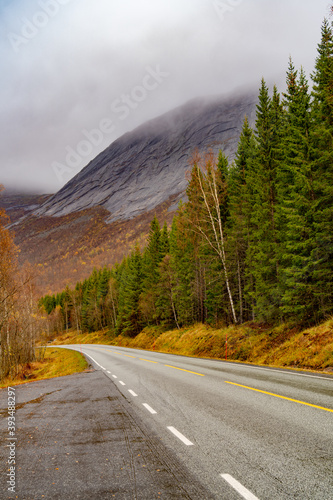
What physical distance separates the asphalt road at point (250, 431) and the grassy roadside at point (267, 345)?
10.0 ft

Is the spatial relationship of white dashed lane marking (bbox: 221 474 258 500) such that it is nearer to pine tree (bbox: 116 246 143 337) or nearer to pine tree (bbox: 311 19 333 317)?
pine tree (bbox: 311 19 333 317)

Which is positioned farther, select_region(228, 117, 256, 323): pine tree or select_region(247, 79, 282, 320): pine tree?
select_region(228, 117, 256, 323): pine tree

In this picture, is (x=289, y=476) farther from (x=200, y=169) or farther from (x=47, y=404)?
(x=200, y=169)

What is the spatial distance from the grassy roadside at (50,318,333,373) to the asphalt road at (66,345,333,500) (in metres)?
3.05

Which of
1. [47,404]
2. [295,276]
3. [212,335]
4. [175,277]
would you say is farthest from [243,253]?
[47,404]

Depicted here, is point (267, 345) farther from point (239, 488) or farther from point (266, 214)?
point (239, 488)

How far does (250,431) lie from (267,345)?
12.7 m

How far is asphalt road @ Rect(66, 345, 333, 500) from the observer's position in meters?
3.38

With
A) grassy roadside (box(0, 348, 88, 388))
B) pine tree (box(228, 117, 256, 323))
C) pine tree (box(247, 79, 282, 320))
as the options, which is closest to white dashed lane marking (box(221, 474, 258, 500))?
grassy roadside (box(0, 348, 88, 388))

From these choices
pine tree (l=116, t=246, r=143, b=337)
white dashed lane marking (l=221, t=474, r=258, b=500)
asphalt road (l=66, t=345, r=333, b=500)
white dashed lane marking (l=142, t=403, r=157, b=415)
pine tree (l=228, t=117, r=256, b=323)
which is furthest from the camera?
pine tree (l=116, t=246, r=143, b=337)

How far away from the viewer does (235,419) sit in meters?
5.88

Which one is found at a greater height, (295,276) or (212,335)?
(295,276)

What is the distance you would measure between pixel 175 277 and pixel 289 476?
3288cm

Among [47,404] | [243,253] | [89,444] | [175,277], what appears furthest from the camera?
[175,277]
